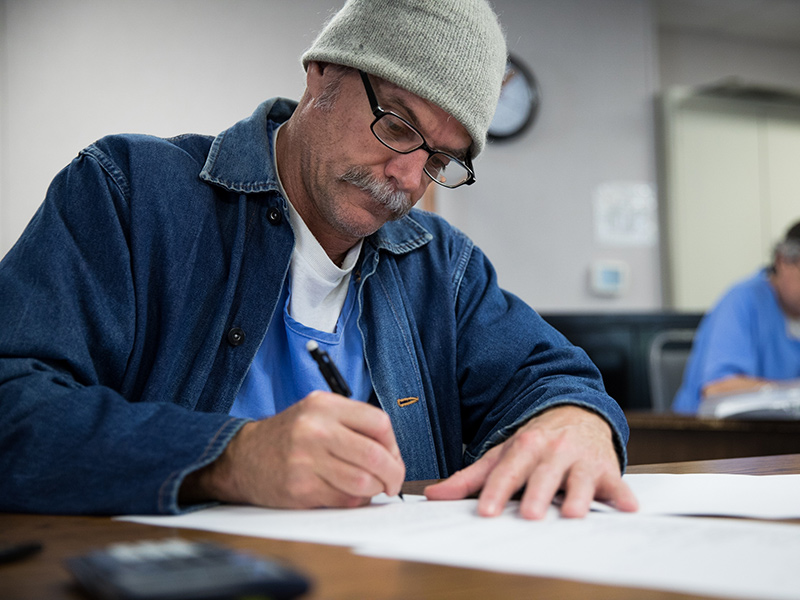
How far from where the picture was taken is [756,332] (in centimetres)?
333

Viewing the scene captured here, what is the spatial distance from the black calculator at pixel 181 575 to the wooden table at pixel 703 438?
74.3 inches

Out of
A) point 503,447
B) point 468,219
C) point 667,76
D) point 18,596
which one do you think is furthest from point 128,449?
point 667,76

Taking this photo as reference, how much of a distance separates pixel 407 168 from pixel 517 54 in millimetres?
3396

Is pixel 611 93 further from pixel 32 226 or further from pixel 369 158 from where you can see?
pixel 32 226

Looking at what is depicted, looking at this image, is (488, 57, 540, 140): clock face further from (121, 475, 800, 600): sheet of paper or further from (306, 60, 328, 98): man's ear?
(121, 475, 800, 600): sheet of paper

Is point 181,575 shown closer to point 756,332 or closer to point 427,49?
point 427,49

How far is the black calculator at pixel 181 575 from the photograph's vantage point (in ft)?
1.33

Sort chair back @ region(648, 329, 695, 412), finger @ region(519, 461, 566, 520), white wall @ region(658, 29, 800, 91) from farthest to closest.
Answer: white wall @ region(658, 29, 800, 91) → chair back @ region(648, 329, 695, 412) → finger @ region(519, 461, 566, 520)

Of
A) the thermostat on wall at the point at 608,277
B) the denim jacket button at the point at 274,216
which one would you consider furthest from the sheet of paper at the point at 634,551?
the thermostat on wall at the point at 608,277

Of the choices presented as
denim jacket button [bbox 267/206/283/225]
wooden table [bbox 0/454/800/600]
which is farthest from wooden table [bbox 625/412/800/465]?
wooden table [bbox 0/454/800/600]

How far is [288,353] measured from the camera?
1158mm

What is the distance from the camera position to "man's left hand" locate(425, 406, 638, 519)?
74cm

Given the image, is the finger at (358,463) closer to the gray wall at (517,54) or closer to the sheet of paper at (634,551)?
the sheet of paper at (634,551)

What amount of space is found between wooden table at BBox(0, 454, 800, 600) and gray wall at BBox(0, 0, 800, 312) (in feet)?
6.21
